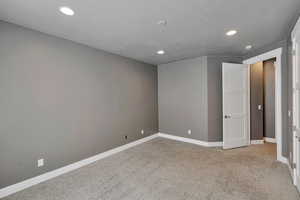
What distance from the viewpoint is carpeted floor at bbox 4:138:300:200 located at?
6.31 feet

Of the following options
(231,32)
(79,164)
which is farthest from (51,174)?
(231,32)

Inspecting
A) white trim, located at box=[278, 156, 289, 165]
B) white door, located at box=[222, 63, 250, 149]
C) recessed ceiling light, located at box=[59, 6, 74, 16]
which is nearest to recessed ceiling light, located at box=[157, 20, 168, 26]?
recessed ceiling light, located at box=[59, 6, 74, 16]

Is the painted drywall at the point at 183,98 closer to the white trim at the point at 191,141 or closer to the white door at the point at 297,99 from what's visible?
the white trim at the point at 191,141

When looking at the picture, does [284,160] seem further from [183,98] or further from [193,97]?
[183,98]

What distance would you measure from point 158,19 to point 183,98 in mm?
2739

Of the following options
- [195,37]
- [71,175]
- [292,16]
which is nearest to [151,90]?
[195,37]

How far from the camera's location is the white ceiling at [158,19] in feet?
5.45

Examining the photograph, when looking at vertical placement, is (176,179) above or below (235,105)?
below

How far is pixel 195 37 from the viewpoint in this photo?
8.54 ft

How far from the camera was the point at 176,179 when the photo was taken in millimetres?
2289

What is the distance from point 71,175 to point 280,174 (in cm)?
383

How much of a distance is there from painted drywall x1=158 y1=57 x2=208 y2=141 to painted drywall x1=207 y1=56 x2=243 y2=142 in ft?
0.39

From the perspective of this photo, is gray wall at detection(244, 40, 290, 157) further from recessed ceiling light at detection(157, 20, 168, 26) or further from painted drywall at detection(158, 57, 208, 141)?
recessed ceiling light at detection(157, 20, 168, 26)

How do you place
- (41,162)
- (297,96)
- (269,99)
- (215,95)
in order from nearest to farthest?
(297,96) → (41,162) → (215,95) → (269,99)
